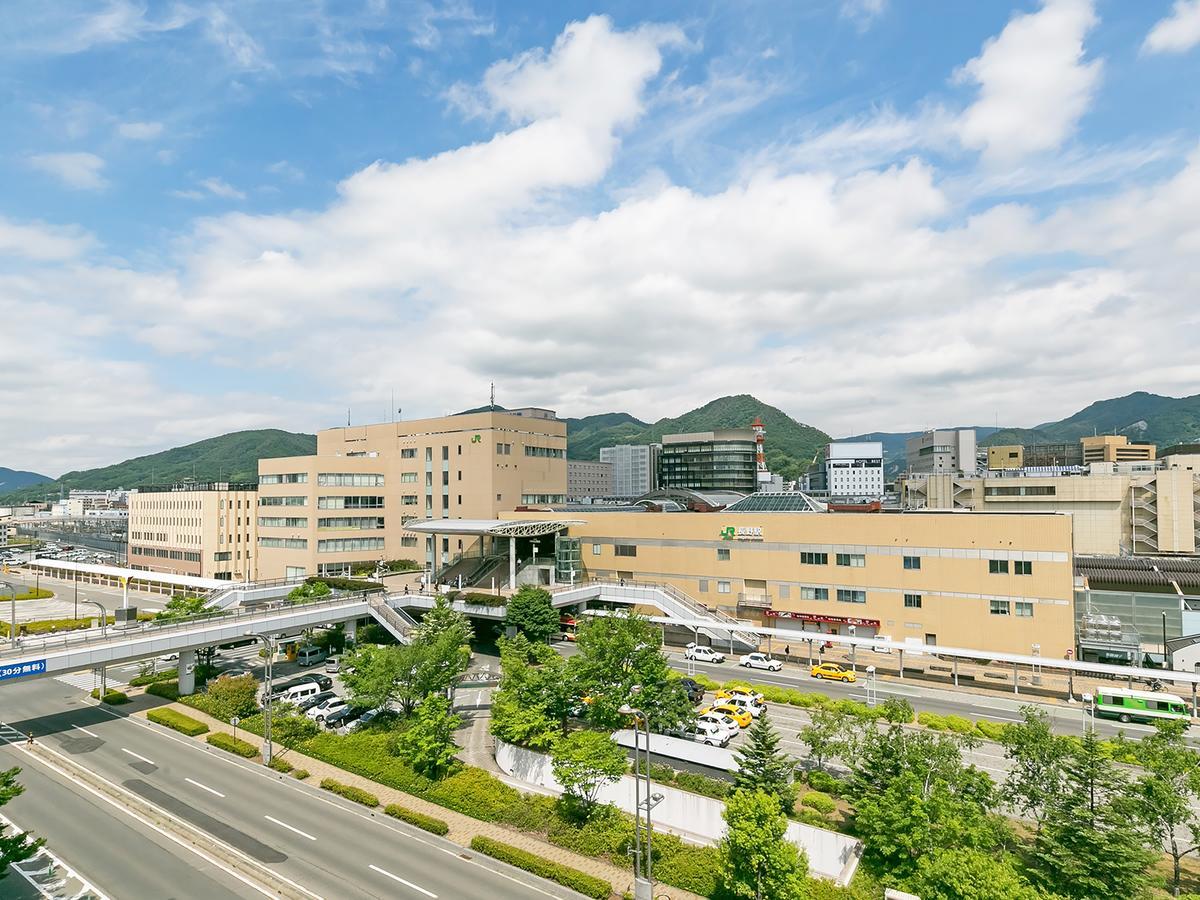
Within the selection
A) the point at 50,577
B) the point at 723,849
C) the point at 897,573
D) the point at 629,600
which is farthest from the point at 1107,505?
the point at 50,577

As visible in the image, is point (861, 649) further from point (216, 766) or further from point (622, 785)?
point (216, 766)

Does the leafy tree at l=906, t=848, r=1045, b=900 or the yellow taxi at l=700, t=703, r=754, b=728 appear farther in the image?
the yellow taxi at l=700, t=703, r=754, b=728

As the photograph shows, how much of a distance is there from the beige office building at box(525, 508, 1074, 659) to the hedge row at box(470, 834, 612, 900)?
4612 cm

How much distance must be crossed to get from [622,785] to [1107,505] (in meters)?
115

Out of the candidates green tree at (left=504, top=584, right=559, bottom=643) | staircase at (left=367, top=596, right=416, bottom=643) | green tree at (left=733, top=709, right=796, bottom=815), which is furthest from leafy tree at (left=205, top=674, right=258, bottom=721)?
green tree at (left=733, top=709, right=796, bottom=815)

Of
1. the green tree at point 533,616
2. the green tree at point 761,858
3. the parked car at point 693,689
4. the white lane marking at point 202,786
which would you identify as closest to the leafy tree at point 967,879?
the green tree at point 761,858

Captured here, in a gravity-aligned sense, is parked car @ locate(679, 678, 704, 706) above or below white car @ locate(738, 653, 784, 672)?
above

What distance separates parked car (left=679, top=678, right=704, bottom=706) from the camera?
51.8 m

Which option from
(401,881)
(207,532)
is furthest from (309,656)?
(207,532)

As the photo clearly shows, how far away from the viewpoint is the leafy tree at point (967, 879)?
23.7 metres

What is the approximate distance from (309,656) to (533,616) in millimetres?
24079

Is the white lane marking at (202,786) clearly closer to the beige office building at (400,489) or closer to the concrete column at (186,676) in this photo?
the concrete column at (186,676)

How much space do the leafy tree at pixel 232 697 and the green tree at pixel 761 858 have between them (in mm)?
39243

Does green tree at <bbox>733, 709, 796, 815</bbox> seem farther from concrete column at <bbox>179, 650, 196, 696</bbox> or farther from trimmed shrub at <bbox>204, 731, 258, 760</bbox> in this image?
concrete column at <bbox>179, 650, 196, 696</bbox>
